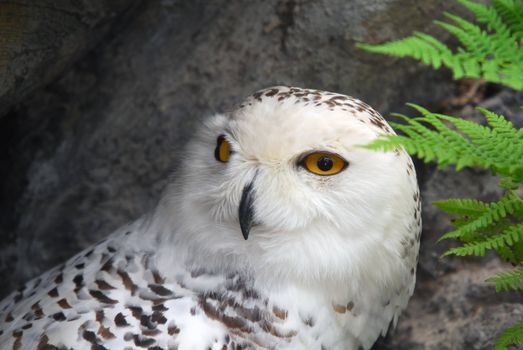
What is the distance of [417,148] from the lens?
4.35 feet

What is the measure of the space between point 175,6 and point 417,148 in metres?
1.69

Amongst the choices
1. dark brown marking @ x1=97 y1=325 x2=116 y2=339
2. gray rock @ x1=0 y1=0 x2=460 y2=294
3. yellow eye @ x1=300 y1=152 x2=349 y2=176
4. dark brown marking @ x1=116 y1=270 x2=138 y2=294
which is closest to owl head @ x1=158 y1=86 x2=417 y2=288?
yellow eye @ x1=300 y1=152 x2=349 y2=176

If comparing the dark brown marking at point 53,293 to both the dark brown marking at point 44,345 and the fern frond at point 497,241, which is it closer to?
the dark brown marking at point 44,345

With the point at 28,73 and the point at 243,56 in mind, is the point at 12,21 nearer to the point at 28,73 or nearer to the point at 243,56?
the point at 28,73

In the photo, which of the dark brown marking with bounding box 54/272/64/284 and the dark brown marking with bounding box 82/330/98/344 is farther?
the dark brown marking with bounding box 54/272/64/284

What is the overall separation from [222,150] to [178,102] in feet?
3.05

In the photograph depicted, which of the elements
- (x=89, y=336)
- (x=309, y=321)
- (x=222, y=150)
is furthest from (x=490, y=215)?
(x=89, y=336)

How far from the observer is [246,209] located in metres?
1.80

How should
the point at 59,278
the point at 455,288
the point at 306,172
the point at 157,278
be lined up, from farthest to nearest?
the point at 455,288 → the point at 59,278 → the point at 157,278 → the point at 306,172

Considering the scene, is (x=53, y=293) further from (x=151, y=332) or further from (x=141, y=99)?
(x=141, y=99)

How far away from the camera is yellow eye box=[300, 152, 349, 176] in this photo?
177cm

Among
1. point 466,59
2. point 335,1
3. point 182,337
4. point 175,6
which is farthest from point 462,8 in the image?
point 182,337

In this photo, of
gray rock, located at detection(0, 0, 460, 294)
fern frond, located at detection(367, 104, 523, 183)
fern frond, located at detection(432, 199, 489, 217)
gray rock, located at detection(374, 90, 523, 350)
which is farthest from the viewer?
gray rock, located at detection(0, 0, 460, 294)

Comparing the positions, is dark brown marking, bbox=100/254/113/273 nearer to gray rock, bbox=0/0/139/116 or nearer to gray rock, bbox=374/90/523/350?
gray rock, bbox=0/0/139/116
